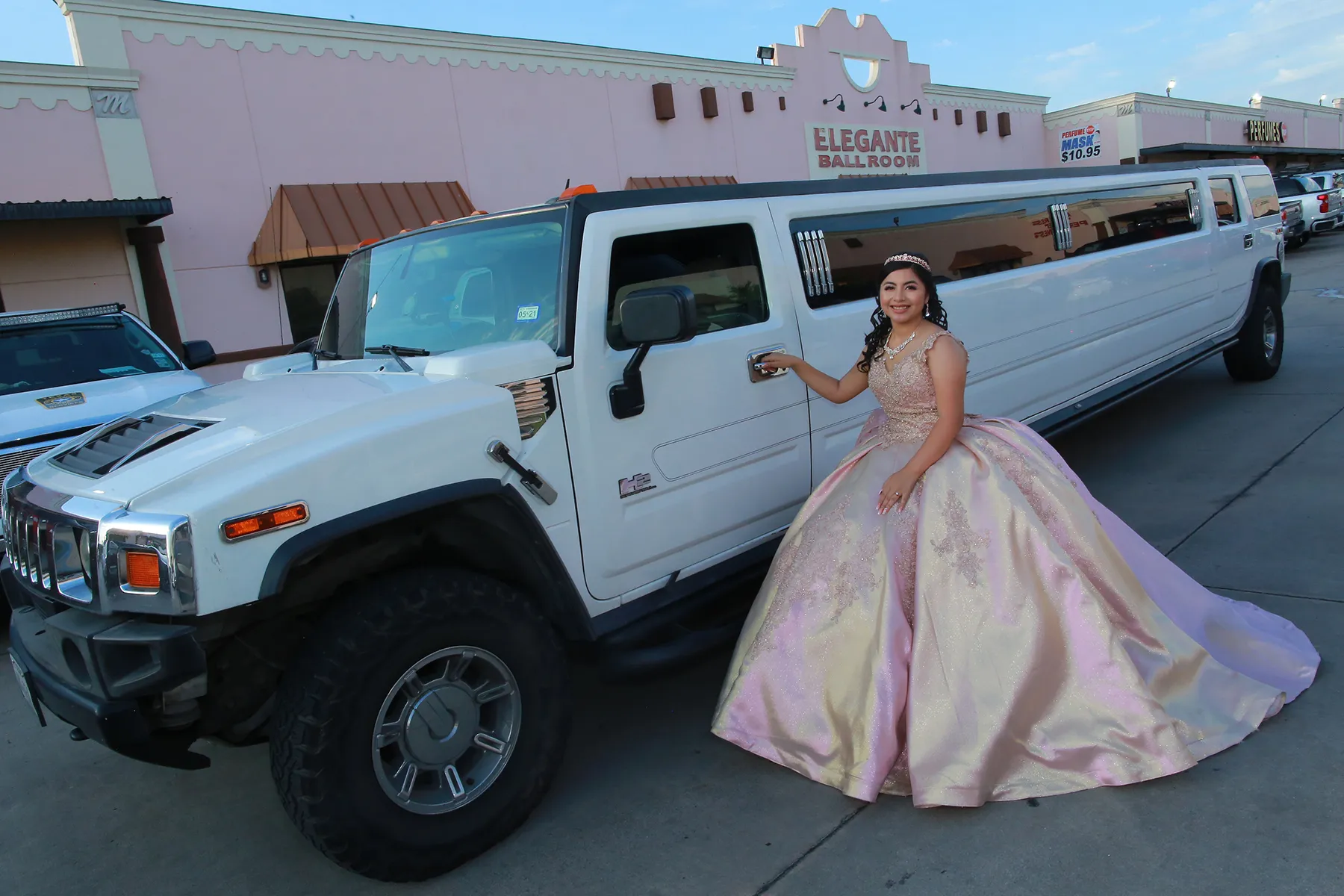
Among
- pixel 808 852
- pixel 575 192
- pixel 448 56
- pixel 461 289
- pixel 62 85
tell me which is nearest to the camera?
pixel 808 852

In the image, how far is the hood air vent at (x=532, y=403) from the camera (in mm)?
2861

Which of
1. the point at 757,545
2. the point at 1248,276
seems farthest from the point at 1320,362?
the point at 757,545

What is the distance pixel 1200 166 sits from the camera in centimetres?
731

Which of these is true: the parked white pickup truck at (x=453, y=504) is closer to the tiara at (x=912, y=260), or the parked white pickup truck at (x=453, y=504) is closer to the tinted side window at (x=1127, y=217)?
the tiara at (x=912, y=260)

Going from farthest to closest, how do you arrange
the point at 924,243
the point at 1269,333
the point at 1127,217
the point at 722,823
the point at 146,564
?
the point at 1269,333, the point at 1127,217, the point at 924,243, the point at 722,823, the point at 146,564

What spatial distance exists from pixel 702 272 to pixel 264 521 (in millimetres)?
1906

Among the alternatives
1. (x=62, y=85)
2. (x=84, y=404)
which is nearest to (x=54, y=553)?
(x=84, y=404)

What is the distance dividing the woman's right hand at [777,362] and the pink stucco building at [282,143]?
26.4 ft

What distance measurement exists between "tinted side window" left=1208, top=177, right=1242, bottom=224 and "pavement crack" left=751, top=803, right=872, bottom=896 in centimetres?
662

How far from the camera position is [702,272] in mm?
3557

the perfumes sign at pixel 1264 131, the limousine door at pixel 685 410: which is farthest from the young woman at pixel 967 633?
A: the perfumes sign at pixel 1264 131

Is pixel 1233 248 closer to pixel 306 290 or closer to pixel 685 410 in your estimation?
pixel 685 410

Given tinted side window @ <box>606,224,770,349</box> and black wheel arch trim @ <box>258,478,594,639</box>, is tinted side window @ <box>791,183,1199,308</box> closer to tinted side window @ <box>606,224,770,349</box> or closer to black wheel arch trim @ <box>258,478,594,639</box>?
tinted side window @ <box>606,224,770,349</box>

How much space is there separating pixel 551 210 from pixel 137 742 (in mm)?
2080
